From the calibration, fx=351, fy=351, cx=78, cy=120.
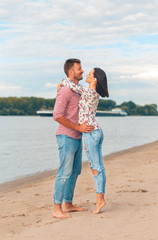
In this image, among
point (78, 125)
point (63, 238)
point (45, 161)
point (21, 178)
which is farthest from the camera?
point (45, 161)

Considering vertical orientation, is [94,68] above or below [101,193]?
above

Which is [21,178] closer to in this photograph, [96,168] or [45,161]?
[45,161]

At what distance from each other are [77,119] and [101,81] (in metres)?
0.61

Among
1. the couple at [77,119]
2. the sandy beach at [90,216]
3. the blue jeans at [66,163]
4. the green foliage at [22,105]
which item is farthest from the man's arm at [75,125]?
the green foliage at [22,105]

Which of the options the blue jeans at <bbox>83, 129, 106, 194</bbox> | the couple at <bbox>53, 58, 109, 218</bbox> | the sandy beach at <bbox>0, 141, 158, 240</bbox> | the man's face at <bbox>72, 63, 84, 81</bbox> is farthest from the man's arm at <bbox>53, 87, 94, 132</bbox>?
the sandy beach at <bbox>0, 141, 158, 240</bbox>

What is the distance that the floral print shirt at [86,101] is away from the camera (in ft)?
15.3

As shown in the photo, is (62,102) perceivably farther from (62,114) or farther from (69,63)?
(69,63)

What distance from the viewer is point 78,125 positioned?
15.4 ft

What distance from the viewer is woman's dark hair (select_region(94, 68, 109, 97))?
4.72m

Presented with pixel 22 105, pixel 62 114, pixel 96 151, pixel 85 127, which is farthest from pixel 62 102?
pixel 22 105

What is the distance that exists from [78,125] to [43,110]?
150941 millimetres

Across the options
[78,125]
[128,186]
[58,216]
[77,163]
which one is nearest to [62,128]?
[78,125]

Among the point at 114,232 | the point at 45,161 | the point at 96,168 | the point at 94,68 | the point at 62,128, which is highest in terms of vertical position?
the point at 94,68

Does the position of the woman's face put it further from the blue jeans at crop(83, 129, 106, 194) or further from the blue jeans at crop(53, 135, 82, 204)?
the blue jeans at crop(53, 135, 82, 204)
